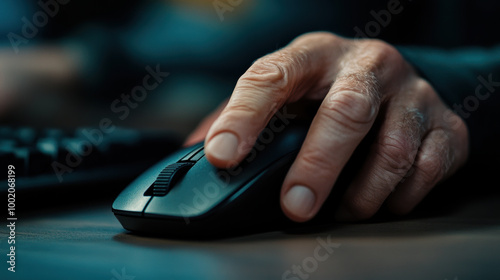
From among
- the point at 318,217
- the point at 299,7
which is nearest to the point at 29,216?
the point at 318,217

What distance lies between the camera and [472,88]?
2.73ft

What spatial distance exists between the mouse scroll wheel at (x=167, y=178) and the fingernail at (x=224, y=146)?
0.14ft

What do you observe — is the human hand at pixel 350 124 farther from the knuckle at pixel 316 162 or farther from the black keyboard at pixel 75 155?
the black keyboard at pixel 75 155

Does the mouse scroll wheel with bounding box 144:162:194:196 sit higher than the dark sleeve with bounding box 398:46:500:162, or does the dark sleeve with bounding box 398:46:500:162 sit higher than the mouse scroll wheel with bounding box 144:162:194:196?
the mouse scroll wheel with bounding box 144:162:194:196

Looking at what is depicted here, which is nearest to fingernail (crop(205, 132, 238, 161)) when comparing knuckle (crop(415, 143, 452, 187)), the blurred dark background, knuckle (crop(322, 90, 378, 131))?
knuckle (crop(322, 90, 378, 131))

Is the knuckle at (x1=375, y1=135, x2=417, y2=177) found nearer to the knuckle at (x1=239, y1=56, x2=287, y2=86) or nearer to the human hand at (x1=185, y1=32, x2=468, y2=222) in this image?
the human hand at (x1=185, y1=32, x2=468, y2=222)

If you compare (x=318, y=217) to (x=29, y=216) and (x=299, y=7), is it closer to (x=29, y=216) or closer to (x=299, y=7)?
(x=29, y=216)

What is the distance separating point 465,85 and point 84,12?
2.89ft

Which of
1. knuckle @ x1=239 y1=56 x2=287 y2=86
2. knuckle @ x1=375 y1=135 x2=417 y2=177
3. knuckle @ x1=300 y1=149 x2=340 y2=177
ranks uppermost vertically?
knuckle @ x1=239 y1=56 x2=287 y2=86

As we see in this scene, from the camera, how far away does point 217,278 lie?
30cm

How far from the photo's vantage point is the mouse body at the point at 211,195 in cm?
42

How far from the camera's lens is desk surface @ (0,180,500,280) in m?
0.32

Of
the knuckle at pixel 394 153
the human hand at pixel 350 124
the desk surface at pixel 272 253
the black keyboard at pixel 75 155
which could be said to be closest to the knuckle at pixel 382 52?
the human hand at pixel 350 124

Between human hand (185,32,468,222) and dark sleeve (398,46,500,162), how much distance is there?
6 cm
